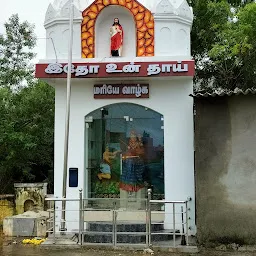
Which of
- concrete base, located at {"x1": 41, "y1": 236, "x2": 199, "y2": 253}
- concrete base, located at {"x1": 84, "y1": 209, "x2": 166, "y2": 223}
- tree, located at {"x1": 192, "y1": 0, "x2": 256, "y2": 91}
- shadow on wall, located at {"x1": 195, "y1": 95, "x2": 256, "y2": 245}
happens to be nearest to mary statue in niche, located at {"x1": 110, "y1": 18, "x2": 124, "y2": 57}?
shadow on wall, located at {"x1": 195, "y1": 95, "x2": 256, "y2": 245}

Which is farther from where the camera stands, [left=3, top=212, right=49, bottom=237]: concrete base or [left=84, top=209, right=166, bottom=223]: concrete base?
[left=3, top=212, right=49, bottom=237]: concrete base

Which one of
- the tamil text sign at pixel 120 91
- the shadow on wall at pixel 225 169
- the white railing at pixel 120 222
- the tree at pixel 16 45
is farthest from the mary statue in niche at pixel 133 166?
the tree at pixel 16 45

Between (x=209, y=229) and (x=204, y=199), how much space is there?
2.04 ft

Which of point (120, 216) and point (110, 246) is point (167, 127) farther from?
point (110, 246)

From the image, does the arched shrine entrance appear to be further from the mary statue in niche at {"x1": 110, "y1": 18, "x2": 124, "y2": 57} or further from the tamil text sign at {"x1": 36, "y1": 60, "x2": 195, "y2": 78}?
the mary statue in niche at {"x1": 110, "y1": 18, "x2": 124, "y2": 57}

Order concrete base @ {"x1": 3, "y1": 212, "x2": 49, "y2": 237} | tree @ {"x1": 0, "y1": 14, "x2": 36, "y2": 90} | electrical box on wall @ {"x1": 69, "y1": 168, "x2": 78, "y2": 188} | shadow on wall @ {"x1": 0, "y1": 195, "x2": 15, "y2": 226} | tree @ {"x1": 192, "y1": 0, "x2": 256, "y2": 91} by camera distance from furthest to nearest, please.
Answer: tree @ {"x1": 0, "y1": 14, "x2": 36, "y2": 90} < tree @ {"x1": 192, "y1": 0, "x2": 256, "y2": 91} < shadow on wall @ {"x1": 0, "y1": 195, "x2": 15, "y2": 226} < concrete base @ {"x1": 3, "y1": 212, "x2": 49, "y2": 237} < electrical box on wall @ {"x1": 69, "y1": 168, "x2": 78, "y2": 188}

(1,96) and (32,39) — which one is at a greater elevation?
(32,39)

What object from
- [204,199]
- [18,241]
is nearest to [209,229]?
[204,199]

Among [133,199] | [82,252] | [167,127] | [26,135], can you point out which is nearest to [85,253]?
[82,252]

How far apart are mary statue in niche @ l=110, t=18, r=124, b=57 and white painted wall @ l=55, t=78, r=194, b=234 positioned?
996mm

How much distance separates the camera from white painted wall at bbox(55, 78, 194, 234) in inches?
408

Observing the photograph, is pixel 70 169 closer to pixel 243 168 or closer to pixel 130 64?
pixel 130 64

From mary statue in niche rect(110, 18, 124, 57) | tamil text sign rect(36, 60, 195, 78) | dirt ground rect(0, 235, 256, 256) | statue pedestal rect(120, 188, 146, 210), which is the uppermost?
mary statue in niche rect(110, 18, 124, 57)

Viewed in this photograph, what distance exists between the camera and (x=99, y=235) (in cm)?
945
